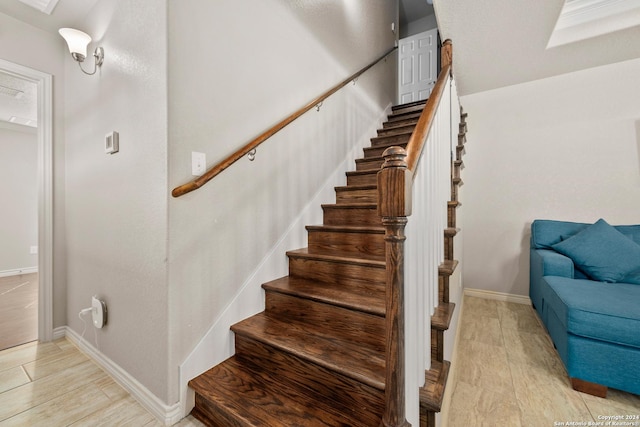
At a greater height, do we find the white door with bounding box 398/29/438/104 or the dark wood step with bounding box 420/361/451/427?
the white door with bounding box 398/29/438/104

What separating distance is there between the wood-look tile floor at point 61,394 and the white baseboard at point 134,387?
24 millimetres

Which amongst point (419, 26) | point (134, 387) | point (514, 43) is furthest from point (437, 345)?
point (419, 26)

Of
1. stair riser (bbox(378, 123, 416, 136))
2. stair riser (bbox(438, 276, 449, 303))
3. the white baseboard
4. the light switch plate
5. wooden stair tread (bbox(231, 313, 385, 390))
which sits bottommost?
the white baseboard

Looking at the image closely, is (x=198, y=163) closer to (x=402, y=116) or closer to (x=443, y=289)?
(x=443, y=289)

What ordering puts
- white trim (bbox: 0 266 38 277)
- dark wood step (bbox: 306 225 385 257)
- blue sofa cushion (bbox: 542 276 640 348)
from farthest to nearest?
1. white trim (bbox: 0 266 38 277)
2. dark wood step (bbox: 306 225 385 257)
3. blue sofa cushion (bbox: 542 276 640 348)

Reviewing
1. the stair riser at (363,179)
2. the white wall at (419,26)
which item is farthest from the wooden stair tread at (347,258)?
the white wall at (419,26)

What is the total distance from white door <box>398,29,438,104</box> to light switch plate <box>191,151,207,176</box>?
13.3 ft

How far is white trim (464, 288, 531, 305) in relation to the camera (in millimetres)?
2793

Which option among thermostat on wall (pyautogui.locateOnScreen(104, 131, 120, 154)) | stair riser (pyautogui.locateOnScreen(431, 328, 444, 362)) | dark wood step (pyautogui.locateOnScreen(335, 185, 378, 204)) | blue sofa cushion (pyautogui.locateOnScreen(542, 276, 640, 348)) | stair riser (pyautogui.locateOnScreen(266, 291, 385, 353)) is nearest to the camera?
stair riser (pyautogui.locateOnScreen(431, 328, 444, 362))

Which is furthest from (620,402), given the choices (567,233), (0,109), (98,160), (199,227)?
(0,109)

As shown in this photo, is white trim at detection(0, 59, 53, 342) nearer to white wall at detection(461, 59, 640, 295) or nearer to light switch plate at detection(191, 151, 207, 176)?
light switch plate at detection(191, 151, 207, 176)

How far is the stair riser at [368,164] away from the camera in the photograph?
263 cm

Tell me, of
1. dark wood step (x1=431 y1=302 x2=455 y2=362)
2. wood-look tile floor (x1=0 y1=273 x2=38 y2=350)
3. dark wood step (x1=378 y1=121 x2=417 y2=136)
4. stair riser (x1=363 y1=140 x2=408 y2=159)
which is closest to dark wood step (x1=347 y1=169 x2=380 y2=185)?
stair riser (x1=363 y1=140 x2=408 y2=159)

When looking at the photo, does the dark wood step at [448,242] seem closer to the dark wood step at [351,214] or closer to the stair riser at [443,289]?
the stair riser at [443,289]
